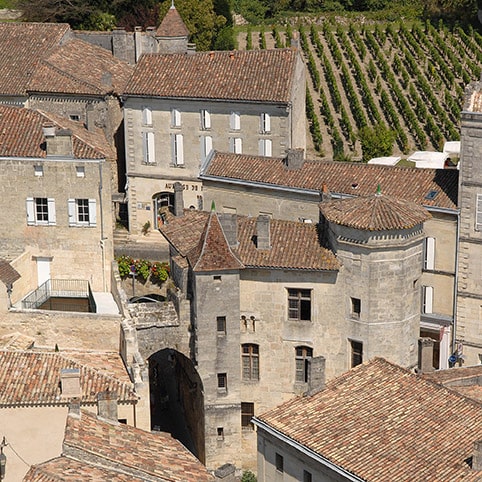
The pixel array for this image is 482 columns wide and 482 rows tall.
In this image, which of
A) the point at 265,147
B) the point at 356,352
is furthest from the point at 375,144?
the point at 356,352

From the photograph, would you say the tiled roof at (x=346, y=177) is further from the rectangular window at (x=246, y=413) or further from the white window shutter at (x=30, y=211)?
the rectangular window at (x=246, y=413)

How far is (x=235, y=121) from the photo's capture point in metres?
66.1

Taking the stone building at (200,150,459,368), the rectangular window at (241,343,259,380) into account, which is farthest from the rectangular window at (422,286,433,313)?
the rectangular window at (241,343,259,380)

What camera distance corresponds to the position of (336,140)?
8494cm

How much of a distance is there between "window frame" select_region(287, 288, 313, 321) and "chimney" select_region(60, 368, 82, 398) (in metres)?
8.97

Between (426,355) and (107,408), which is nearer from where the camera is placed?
(107,408)

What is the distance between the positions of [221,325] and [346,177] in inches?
407

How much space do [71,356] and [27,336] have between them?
2.51 meters

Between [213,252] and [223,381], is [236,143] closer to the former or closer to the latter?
[213,252]

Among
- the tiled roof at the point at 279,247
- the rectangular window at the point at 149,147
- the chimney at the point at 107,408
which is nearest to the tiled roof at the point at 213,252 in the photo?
the tiled roof at the point at 279,247

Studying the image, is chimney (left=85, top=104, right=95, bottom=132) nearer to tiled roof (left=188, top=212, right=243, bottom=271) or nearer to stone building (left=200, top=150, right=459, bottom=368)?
stone building (left=200, top=150, right=459, bottom=368)

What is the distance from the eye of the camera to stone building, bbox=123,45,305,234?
6525 cm

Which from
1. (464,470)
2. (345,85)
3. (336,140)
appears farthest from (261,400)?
(345,85)

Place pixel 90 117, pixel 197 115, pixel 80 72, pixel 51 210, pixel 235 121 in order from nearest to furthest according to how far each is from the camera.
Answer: pixel 51 210
pixel 90 117
pixel 235 121
pixel 197 115
pixel 80 72
